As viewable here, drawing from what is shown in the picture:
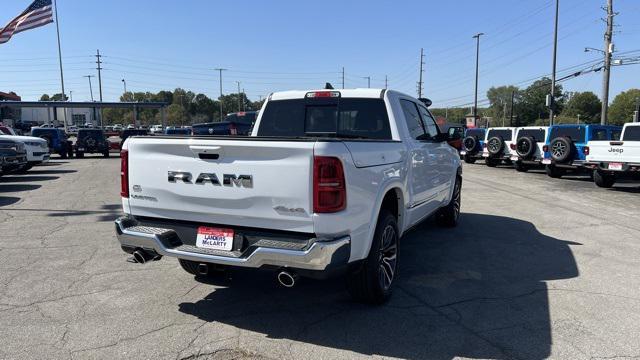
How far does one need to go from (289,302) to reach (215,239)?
3.65ft

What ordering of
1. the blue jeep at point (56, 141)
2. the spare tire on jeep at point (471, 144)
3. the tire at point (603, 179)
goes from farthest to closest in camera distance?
the blue jeep at point (56, 141), the spare tire on jeep at point (471, 144), the tire at point (603, 179)

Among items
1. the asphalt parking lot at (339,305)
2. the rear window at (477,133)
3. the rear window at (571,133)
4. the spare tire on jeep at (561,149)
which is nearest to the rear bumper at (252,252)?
the asphalt parking lot at (339,305)

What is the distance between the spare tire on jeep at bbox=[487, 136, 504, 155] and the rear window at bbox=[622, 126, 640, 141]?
692 centimetres

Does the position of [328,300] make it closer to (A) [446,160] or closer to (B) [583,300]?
(B) [583,300]

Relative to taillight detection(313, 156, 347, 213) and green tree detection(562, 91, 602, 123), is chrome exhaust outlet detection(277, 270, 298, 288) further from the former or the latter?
green tree detection(562, 91, 602, 123)

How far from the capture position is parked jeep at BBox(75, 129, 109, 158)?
91.0 ft

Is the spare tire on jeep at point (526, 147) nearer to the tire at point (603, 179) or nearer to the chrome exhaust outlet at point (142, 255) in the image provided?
the tire at point (603, 179)

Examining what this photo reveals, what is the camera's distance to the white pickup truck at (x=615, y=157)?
1284 cm

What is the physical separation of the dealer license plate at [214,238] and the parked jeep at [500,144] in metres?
18.7

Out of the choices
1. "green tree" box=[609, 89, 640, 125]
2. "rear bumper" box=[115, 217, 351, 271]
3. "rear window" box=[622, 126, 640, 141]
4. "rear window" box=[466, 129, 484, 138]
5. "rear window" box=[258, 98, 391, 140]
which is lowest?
"rear bumper" box=[115, 217, 351, 271]

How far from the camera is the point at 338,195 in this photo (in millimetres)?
3557

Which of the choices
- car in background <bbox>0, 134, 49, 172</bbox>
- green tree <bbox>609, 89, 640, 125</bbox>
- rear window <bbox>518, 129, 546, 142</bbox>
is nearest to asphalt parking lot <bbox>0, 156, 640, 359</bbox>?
car in background <bbox>0, 134, 49, 172</bbox>

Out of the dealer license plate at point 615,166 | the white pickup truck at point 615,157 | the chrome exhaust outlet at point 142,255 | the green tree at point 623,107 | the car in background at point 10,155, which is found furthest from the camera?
the green tree at point 623,107

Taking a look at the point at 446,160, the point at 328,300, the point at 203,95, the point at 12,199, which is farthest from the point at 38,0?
the point at 203,95
